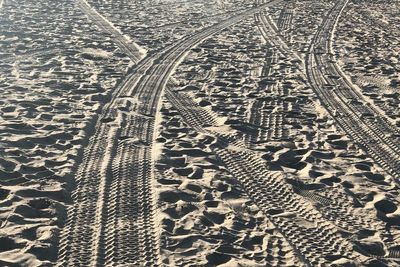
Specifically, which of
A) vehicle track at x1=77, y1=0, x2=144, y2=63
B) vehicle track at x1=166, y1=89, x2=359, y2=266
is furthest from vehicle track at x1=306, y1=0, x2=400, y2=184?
vehicle track at x1=77, y1=0, x2=144, y2=63

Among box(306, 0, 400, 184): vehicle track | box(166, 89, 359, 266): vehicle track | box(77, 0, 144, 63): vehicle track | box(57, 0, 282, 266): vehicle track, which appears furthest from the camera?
box(77, 0, 144, 63): vehicle track

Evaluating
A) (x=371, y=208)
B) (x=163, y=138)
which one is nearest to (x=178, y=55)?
(x=163, y=138)

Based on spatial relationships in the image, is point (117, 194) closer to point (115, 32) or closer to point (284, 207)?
point (284, 207)

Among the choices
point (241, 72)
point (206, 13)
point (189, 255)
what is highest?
point (206, 13)

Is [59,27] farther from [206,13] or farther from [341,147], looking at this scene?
[341,147]

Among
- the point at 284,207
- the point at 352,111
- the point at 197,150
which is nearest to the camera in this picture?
the point at 284,207

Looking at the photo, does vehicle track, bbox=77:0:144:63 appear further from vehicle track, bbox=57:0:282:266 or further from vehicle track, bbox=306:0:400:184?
vehicle track, bbox=306:0:400:184

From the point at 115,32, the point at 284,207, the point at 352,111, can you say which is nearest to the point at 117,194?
the point at 284,207
